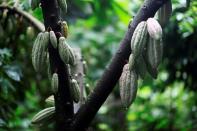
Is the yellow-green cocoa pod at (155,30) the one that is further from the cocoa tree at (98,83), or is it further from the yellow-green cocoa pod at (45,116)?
the yellow-green cocoa pod at (45,116)

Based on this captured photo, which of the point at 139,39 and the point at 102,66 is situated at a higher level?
the point at 102,66

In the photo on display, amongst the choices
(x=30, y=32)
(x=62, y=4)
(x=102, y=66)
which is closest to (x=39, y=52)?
(x=62, y=4)

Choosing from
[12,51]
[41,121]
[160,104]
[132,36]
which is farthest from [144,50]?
[160,104]

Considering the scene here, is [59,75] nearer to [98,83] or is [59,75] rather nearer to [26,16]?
[98,83]

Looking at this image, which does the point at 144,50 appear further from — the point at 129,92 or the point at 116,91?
the point at 116,91

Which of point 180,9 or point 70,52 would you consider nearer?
point 70,52

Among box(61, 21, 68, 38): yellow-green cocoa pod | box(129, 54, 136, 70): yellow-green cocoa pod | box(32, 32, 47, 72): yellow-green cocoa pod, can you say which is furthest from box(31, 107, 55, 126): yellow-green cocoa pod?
box(129, 54, 136, 70): yellow-green cocoa pod
